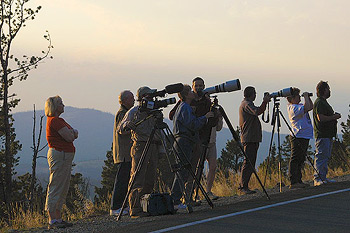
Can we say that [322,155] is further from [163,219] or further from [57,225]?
[57,225]

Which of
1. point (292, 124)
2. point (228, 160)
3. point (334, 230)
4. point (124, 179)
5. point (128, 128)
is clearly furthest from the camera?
point (228, 160)

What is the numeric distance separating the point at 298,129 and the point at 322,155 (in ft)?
2.76

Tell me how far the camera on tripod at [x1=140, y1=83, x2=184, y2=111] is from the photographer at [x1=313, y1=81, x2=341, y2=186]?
4.28 m

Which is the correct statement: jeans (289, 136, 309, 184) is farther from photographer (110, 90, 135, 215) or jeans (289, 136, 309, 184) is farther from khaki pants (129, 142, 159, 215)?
photographer (110, 90, 135, 215)

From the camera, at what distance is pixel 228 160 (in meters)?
64.7

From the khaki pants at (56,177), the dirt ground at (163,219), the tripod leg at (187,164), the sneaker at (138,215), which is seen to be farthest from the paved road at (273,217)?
the khaki pants at (56,177)

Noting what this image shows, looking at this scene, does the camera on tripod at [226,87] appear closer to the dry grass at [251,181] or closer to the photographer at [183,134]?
the photographer at [183,134]

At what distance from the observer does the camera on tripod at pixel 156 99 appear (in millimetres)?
8258

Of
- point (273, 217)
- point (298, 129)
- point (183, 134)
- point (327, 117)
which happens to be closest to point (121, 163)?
point (183, 134)

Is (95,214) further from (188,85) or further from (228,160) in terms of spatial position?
(228,160)

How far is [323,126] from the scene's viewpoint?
11.6m

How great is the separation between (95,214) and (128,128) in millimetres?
2498

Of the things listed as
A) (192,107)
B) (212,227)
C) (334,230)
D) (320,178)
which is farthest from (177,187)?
(320,178)

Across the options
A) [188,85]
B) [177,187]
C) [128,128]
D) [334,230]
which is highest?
[188,85]
